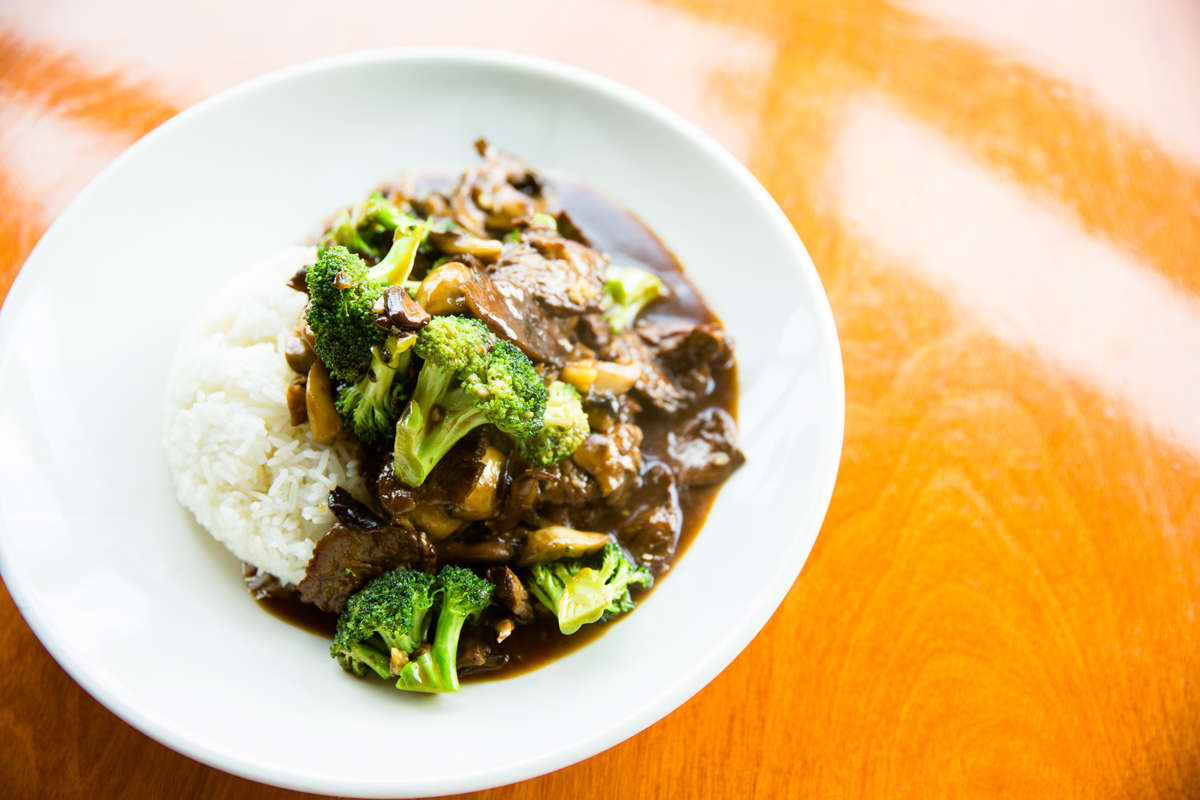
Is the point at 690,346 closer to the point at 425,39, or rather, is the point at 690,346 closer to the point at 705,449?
the point at 705,449

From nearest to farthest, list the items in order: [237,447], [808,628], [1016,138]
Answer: [237,447] → [808,628] → [1016,138]

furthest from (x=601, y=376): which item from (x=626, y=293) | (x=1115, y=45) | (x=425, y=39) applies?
(x=1115, y=45)

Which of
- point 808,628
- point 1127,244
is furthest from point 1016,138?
point 808,628

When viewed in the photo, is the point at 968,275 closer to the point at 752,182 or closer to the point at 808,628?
the point at 752,182

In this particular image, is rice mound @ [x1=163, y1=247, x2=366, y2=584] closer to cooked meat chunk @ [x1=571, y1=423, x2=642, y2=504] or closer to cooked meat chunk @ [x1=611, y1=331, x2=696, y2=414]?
cooked meat chunk @ [x1=571, y1=423, x2=642, y2=504]

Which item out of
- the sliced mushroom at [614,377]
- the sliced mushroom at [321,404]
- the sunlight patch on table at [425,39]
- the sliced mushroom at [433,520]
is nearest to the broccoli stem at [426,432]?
the sliced mushroom at [433,520]

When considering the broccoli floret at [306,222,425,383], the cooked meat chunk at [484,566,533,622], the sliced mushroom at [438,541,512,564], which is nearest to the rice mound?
the sliced mushroom at [438,541,512,564]
